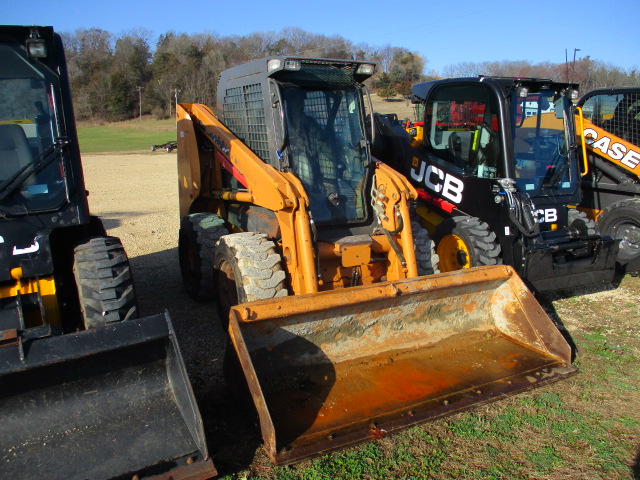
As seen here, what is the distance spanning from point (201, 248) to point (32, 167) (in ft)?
7.38

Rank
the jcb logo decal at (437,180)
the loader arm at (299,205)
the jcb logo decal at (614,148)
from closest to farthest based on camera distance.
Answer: the loader arm at (299,205) → the jcb logo decal at (437,180) → the jcb logo decal at (614,148)

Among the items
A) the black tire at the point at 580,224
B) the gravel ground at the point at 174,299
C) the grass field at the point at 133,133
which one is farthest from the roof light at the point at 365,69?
the grass field at the point at 133,133

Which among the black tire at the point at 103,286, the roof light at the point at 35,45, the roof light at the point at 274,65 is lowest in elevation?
the black tire at the point at 103,286

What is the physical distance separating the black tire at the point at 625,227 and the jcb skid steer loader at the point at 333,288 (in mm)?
3347

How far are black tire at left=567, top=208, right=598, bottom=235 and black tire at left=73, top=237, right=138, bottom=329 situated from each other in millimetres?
4925

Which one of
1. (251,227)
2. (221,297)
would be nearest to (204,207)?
(251,227)

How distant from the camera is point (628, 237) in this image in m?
7.23

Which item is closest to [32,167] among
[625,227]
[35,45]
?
[35,45]

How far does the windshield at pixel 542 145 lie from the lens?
620 cm

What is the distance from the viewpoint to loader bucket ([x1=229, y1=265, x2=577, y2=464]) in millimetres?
3547

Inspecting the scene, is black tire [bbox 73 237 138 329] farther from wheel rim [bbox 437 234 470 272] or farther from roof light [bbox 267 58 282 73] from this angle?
wheel rim [bbox 437 234 470 272]

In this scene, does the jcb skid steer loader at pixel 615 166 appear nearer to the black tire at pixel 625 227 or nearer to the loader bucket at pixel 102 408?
the black tire at pixel 625 227

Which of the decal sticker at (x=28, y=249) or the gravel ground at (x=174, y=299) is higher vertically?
the decal sticker at (x=28, y=249)

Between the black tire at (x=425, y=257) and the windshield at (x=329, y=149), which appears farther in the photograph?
the black tire at (x=425, y=257)
